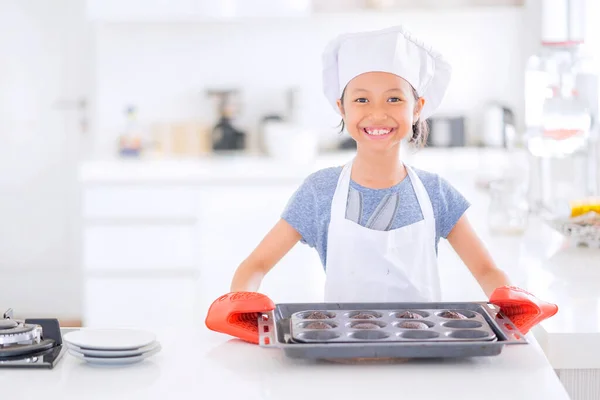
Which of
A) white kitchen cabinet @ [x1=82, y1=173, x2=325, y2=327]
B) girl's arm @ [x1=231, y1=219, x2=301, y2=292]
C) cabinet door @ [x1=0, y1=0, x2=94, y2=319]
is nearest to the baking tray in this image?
girl's arm @ [x1=231, y1=219, x2=301, y2=292]

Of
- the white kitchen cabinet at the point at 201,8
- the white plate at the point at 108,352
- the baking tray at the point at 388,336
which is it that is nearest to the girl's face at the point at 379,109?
the baking tray at the point at 388,336

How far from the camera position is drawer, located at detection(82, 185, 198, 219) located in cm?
409

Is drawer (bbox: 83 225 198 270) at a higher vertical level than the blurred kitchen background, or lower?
lower

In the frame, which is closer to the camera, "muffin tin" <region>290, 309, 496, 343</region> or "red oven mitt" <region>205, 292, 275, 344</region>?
"muffin tin" <region>290, 309, 496, 343</region>

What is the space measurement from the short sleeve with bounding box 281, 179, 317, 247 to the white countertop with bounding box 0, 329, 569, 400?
0.53m

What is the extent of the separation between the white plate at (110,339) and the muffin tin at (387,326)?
0.73 feet

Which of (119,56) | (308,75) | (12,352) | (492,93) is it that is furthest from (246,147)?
(12,352)

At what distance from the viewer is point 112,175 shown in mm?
4094

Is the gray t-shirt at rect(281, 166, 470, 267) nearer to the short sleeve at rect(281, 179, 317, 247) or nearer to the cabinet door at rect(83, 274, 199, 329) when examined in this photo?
the short sleeve at rect(281, 179, 317, 247)

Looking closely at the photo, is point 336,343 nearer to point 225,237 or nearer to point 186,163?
point 225,237

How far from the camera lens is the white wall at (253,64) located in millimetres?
4844

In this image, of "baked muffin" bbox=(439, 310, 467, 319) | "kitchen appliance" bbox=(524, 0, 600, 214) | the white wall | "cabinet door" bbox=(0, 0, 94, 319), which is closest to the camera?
"baked muffin" bbox=(439, 310, 467, 319)

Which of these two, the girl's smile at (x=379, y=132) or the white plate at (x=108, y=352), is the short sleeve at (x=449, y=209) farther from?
the white plate at (x=108, y=352)

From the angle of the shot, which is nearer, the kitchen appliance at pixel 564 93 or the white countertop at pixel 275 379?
the white countertop at pixel 275 379
